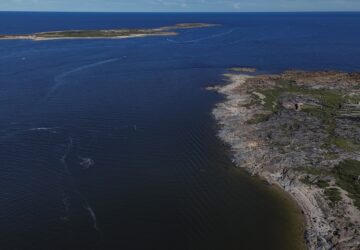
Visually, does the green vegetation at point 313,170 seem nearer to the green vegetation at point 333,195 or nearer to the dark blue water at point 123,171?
the green vegetation at point 333,195

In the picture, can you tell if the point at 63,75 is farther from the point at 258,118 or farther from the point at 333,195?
the point at 333,195

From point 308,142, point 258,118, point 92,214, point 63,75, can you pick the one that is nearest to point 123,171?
point 92,214

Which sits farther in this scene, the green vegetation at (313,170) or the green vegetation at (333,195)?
the green vegetation at (313,170)

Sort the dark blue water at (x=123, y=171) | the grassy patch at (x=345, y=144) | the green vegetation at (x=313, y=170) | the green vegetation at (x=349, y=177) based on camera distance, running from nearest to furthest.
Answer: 1. the dark blue water at (x=123, y=171)
2. the green vegetation at (x=349, y=177)
3. the green vegetation at (x=313, y=170)
4. the grassy patch at (x=345, y=144)

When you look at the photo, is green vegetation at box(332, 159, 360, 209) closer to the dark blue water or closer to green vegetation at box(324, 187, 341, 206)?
green vegetation at box(324, 187, 341, 206)

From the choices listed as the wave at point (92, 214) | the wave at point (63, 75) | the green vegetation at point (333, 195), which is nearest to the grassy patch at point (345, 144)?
the green vegetation at point (333, 195)

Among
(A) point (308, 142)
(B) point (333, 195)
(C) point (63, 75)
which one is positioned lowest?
(B) point (333, 195)

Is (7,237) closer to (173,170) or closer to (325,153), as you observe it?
(173,170)

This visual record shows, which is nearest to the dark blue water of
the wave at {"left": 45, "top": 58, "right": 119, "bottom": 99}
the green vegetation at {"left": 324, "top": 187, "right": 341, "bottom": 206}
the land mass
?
the wave at {"left": 45, "top": 58, "right": 119, "bottom": 99}
